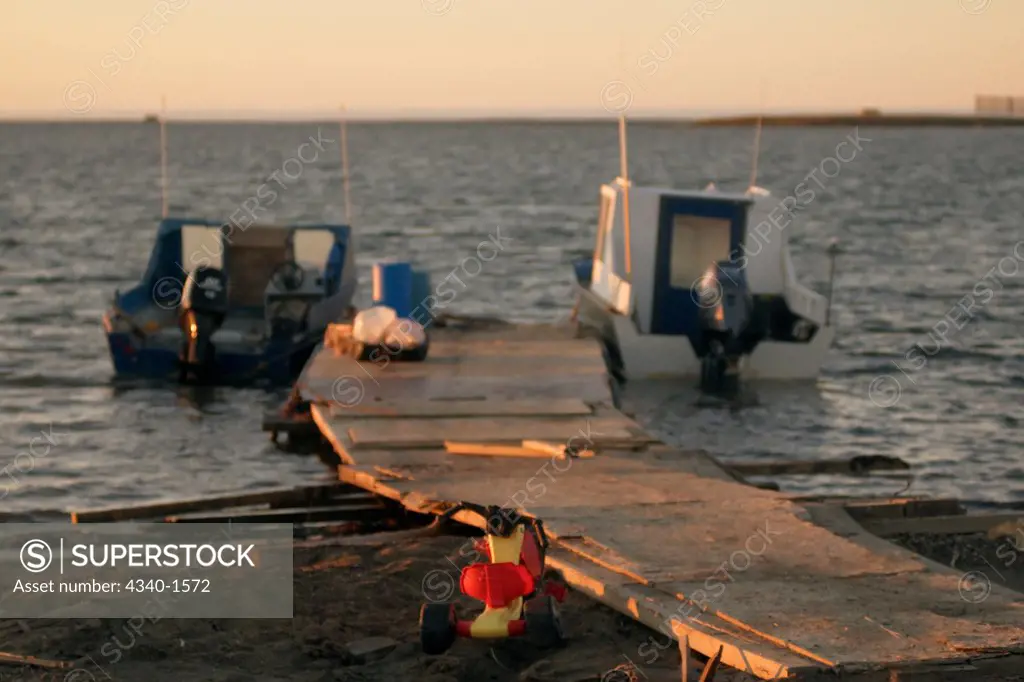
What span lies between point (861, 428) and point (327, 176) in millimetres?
91272

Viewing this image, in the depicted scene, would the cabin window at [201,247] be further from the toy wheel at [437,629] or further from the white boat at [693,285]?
the toy wheel at [437,629]

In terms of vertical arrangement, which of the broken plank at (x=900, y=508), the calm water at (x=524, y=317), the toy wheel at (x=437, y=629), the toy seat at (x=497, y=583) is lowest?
the calm water at (x=524, y=317)

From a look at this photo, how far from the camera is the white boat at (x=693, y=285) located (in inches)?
866

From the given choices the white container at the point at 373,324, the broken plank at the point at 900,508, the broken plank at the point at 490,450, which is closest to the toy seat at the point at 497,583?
the broken plank at the point at 900,508

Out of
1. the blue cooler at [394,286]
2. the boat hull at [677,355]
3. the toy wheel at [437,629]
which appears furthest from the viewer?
the boat hull at [677,355]

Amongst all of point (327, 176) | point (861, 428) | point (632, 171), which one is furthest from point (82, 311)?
point (632, 171)

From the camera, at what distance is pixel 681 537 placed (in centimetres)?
1049

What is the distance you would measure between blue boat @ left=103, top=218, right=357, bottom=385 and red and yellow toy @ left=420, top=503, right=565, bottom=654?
44.1 ft

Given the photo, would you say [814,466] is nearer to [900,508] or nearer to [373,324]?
[900,508]

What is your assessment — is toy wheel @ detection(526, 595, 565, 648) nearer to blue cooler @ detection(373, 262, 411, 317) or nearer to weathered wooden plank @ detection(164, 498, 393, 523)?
weathered wooden plank @ detection(164, 498, 393, 523)

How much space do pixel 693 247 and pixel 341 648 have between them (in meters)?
14.5

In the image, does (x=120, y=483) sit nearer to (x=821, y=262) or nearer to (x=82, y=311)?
(x=82, y=311)

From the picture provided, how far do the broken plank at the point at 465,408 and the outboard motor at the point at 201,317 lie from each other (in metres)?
6.30

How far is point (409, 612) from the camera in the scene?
32.0ft
